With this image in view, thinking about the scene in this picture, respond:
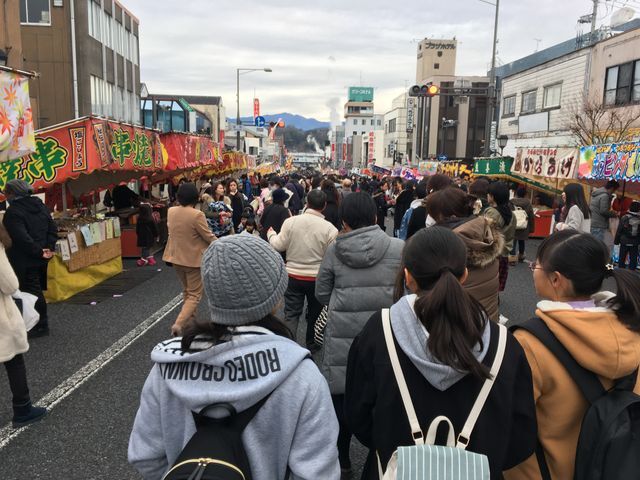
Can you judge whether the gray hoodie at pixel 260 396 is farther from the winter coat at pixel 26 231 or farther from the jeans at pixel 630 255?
the jeans at pixel 630 255

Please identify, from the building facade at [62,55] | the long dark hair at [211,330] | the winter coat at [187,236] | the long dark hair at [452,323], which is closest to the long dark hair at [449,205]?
the long dark hair at [452,323]

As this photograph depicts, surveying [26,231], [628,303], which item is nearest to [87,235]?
[26,231]

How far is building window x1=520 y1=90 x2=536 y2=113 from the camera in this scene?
24844 millimetres

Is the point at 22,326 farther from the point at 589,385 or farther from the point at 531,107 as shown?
the point at 531,107

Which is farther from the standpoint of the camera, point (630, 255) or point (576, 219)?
point (630, 255)

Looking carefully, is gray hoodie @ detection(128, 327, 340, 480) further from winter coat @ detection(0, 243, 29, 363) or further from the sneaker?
the sneaker

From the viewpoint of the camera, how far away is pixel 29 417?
4.04 meters

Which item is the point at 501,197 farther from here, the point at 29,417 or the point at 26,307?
the point at 29,417

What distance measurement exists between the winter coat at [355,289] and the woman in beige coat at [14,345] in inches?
92.4

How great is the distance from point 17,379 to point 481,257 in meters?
3.47

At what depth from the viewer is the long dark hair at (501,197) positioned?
5.92 m

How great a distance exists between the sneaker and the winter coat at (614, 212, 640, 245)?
9952 mm

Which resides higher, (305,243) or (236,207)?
(305,243)

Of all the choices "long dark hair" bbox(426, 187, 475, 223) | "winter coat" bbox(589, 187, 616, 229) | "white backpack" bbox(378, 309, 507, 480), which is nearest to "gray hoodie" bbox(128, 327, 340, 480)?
"white backpack" bbox(378, 309, 507, 480)
